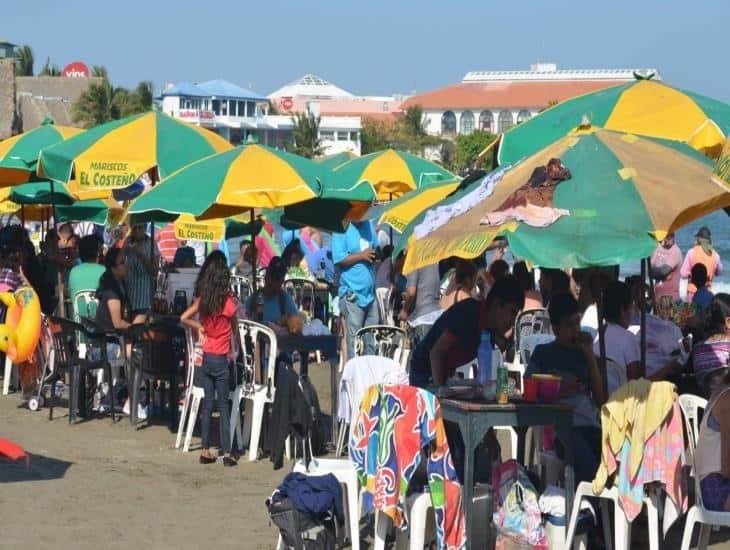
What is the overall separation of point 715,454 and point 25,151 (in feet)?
25.1

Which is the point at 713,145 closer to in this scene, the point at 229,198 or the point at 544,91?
the point at 229,198

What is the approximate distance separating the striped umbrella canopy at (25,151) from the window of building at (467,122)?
537 ft

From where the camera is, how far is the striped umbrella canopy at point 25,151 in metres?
11.6

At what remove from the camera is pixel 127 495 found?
834cm

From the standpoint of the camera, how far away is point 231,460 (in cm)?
922

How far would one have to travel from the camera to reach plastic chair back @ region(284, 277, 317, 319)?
1617cm

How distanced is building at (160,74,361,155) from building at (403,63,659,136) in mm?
20615

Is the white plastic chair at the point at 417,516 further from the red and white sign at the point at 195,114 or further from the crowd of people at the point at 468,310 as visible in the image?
the red and white sign at the point at 195,114

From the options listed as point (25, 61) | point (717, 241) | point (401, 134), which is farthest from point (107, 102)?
point (401, 134)

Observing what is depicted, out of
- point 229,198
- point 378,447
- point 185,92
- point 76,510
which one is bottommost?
point 76,510

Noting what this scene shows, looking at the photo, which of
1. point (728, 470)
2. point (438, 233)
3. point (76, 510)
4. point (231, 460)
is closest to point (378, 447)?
point (438, 233)

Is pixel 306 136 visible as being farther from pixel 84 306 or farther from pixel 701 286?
pixel 701 286

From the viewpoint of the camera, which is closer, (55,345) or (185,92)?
(55,345)

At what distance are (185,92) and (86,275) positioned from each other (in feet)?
410
